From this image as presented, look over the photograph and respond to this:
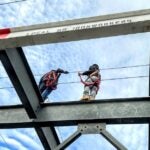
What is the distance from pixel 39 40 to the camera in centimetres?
586

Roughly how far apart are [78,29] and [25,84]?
5.52 feet

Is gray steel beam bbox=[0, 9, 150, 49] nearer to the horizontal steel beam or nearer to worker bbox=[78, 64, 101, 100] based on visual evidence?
the horizontal steel beam

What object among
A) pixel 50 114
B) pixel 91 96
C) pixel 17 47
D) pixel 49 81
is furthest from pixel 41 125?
pixel 49 81

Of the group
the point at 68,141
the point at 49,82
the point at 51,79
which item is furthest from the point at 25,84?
the point at 51,79

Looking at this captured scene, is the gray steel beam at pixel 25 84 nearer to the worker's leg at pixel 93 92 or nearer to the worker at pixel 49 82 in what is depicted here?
the worker's leg at pixel 93 92

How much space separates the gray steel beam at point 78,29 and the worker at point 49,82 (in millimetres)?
5119

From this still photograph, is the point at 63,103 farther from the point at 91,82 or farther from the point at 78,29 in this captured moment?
the point at 91,82

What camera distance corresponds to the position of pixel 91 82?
10.3 meters

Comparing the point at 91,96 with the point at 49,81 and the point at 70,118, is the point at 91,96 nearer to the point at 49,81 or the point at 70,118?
the point at 49,81

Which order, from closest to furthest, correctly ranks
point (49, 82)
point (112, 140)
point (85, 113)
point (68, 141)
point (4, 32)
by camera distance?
1. point (4, 32)
2. point (112, 140)
3. point (68, 141)
4. point (85, 113)
5. point (49, 82)

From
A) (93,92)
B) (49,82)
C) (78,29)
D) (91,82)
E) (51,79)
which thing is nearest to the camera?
(78,29)

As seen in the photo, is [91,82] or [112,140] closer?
[112,140]

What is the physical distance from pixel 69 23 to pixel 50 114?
203 centimetres

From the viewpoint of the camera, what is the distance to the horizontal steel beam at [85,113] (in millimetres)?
6641
